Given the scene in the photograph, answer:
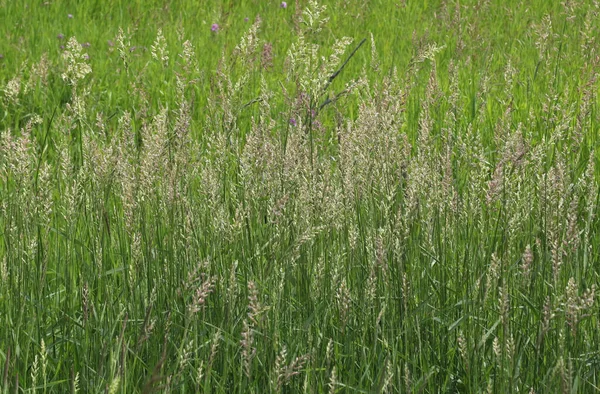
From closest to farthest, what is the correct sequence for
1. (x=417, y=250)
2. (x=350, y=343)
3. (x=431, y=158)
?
(x=350, y=343) → (x=417, y=250) → (x=431, y=158)

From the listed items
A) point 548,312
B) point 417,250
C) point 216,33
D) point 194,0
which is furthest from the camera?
point 194,0

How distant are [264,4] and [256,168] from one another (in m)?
5.07

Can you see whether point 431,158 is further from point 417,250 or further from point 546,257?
point 546,257

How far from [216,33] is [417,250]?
3.83m

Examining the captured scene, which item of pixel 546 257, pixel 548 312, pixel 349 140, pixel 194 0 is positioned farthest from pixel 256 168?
pixel 194 0

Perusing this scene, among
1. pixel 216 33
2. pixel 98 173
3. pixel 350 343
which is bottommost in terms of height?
pixel 350 343

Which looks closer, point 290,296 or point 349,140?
point 290,296

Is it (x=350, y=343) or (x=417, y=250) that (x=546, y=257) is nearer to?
(x=417, y=250)

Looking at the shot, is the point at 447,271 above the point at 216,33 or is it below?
below

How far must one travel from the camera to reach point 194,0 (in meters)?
7.01

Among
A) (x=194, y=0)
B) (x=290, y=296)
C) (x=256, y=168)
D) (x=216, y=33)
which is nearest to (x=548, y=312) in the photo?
(x=290, y=296)

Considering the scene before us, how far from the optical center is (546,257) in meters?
2.27

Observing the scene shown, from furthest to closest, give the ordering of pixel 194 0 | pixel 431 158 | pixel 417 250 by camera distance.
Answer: pixel 194 0 → pixel 431 158 → pixel 417 250

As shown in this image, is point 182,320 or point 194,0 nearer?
point 182,320
